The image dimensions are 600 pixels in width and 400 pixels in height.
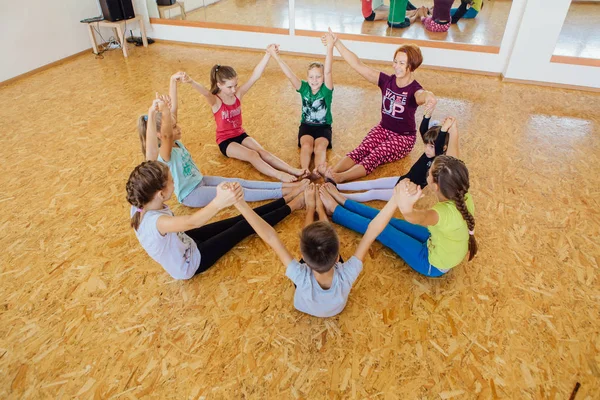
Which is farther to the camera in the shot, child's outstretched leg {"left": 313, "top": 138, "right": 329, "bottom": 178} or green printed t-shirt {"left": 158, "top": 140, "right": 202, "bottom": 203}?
child's outstretched leg {"left": 313, "top": 138, "right": 329, "bottom": 178}

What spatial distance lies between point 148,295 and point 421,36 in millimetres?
4908

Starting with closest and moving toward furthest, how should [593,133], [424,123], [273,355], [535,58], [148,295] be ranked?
[273,355], [148,295], [424,123], [593,133], [535,58]

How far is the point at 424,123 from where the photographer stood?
288 centimetres

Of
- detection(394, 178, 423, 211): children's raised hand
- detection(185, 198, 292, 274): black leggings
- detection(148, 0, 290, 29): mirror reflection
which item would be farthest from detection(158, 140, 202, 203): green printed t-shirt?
detection(148, 0, 290, 29): mirror reflection

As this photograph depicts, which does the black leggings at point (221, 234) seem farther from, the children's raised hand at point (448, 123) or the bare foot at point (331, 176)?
the children's raised hand at point (448, 123)

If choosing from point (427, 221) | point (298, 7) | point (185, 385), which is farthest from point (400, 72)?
point (298, 7)

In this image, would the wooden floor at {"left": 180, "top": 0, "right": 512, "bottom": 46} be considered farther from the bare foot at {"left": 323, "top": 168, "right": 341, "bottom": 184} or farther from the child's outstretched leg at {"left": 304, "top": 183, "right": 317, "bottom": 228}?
the child's outstretched leg at {"left": 304, "top": 183, "right": 317, "bottom": 228}

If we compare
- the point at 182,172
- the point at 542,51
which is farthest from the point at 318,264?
the point at 542,51

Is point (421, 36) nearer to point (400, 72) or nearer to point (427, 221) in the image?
point (400, 72)

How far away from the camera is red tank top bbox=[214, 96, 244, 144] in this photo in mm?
3311

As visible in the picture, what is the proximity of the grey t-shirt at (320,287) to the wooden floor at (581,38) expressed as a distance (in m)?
4.52

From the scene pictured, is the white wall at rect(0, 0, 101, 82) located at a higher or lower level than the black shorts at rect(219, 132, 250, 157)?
higher

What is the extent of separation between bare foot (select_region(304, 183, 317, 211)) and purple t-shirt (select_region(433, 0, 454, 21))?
12.7ft

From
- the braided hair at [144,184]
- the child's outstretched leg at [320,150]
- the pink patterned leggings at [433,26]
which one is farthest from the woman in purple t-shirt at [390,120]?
the pink patterned leggings at [433,26]
